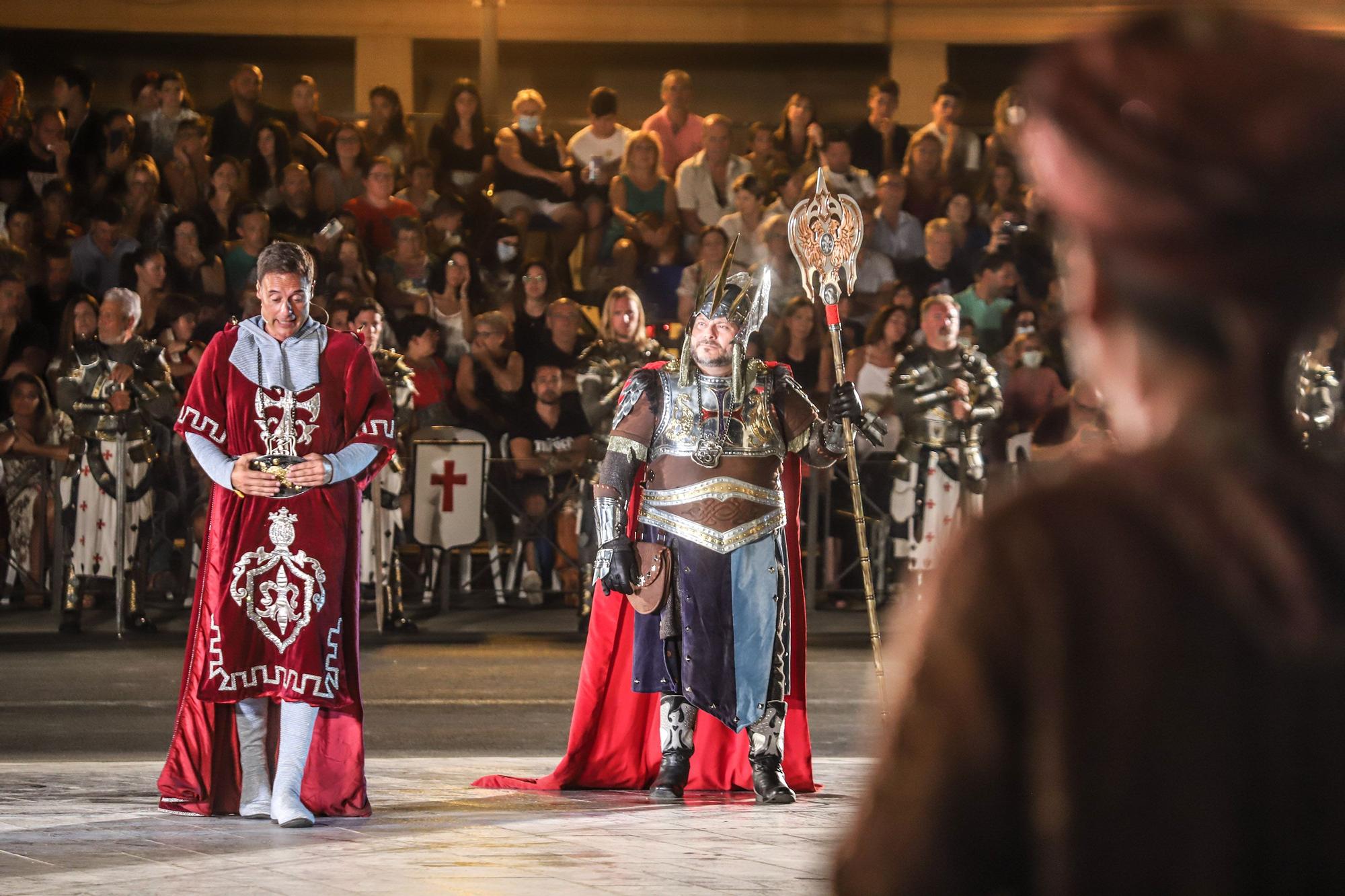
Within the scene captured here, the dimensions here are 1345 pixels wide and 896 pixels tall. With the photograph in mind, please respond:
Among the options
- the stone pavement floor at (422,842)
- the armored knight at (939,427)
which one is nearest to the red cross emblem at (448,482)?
the armored knight at (939,427)

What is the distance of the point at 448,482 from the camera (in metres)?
11.7

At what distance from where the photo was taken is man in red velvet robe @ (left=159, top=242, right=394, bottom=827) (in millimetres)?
6184

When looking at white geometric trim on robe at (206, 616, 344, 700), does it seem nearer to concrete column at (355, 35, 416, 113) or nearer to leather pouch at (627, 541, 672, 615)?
leather pouch at (627, 541, 672, 615)

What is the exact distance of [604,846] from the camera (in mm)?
5719

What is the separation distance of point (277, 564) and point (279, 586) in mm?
70

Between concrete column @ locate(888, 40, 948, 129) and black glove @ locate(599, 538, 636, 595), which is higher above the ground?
concrete column @ locate(888, 40, 948, 129)

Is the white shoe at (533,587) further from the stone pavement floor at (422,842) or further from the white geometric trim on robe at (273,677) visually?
the white geometric trim on robe at (273,677)

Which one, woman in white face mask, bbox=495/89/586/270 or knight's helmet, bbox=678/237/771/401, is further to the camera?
woman in white face mask, bbox=495/89/586/270

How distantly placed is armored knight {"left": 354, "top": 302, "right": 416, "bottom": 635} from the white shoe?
33.1 inches

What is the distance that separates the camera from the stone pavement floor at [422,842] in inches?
200

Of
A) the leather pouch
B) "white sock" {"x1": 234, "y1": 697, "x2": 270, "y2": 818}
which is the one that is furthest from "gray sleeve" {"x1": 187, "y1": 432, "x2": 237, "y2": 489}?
the leather pouch

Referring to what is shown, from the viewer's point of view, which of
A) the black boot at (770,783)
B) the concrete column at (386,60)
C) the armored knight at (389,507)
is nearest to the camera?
the black boot at (770,783)

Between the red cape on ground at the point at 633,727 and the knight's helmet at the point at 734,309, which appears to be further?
the red cape on ground at the point at 633,727

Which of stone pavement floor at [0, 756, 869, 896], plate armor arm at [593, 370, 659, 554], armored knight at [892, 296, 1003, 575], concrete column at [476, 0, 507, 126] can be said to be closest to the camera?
stone pavement floor at [0, 756, 869, 896]
